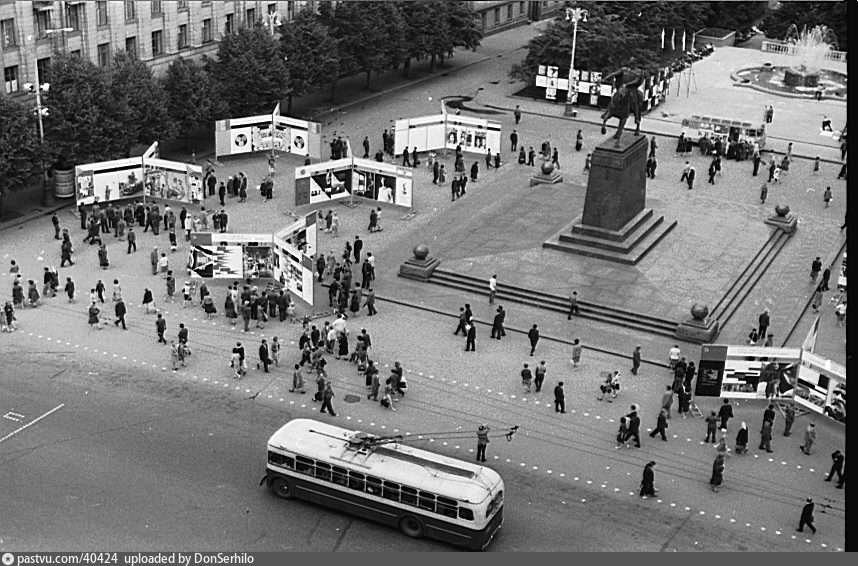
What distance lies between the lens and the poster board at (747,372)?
162ft

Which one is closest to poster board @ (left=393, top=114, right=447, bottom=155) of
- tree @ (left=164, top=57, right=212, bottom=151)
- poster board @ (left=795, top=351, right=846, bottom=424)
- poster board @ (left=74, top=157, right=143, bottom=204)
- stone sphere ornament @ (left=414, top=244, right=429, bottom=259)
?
tree @ (left=164, top=57, right=212, bottom=151)

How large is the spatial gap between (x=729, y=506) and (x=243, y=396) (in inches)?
737

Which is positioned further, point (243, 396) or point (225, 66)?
point (225, 66)

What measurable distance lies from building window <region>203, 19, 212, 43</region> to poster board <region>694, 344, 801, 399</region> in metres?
52.5

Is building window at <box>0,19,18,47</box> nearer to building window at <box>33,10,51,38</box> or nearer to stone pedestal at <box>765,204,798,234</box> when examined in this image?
building window at <box>33,10,51,38</box>

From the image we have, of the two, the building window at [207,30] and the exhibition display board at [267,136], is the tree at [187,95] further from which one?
the building window at [207,30]

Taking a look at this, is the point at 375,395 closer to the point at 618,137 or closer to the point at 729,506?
the point at 729,506

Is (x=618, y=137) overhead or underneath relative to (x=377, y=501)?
overhead

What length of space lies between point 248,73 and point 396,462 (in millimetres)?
48734

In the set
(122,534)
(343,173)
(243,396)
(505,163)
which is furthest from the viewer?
(505,163)

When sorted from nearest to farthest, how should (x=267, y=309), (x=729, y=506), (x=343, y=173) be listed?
(x=729, y=506)
(x=267, y=309)
(x=343, y=173)

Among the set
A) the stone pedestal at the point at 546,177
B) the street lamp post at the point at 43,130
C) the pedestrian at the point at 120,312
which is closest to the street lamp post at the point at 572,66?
the stone pedestal at the point at 546,177

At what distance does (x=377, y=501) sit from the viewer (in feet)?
132

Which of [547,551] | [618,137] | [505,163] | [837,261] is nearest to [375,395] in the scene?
[547,551]
